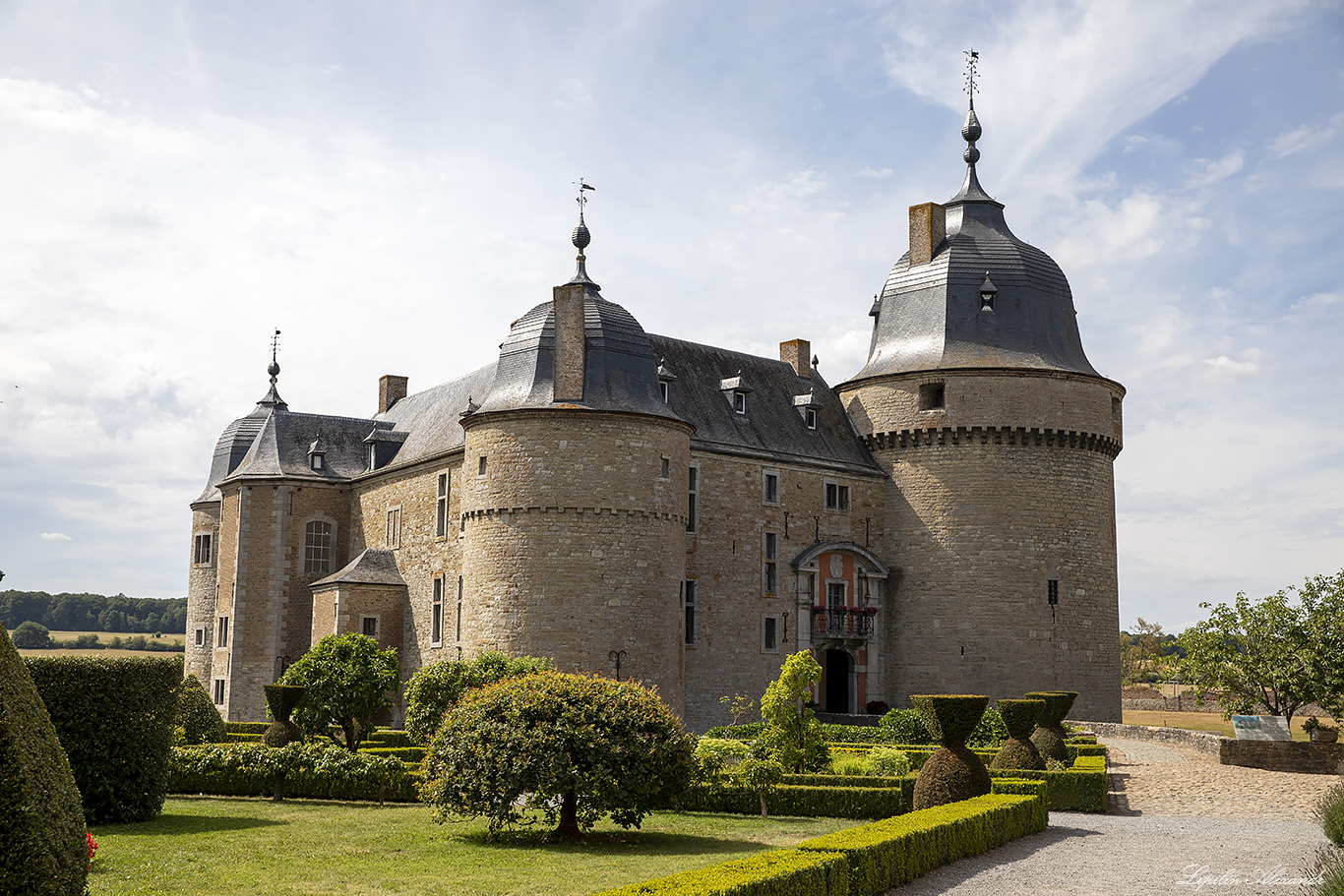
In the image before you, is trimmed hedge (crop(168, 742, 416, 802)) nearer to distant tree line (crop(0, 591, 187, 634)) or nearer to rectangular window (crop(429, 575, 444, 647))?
rectangular window (crop(429, 575, 444, 647))

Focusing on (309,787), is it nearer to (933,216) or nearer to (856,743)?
(856,743)

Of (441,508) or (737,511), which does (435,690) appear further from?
(737,511)

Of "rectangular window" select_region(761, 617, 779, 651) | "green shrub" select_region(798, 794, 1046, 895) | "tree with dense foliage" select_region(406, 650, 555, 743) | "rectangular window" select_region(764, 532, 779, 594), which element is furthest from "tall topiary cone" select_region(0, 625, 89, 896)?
"rectangular window" select_region(764, 532, 779, 594)

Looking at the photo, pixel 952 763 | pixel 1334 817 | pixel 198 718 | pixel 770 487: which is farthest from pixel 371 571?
pixel 1334 817

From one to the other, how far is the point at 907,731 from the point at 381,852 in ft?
55.8

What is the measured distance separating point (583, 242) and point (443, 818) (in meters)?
20.7

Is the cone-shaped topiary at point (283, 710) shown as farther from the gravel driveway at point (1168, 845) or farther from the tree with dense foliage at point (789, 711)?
the gravel driveway at point (1168, 845)

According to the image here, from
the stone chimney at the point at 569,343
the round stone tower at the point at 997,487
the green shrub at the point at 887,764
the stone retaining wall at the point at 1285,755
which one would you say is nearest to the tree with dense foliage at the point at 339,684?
the stone chimney at the point at 569,343

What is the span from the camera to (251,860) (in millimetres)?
13664

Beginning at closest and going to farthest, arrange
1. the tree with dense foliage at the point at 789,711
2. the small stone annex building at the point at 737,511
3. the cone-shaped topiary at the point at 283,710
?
the tree with dense foliage at the point at 789,711, the cone-shaped topiary at the point at 283,710, the small stone annex building at the point at 737,511

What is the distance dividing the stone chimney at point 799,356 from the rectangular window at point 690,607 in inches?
446

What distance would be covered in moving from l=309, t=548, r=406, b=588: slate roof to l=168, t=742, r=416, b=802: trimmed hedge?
676 inches

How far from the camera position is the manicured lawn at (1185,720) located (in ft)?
140

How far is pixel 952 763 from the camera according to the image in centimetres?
1738
